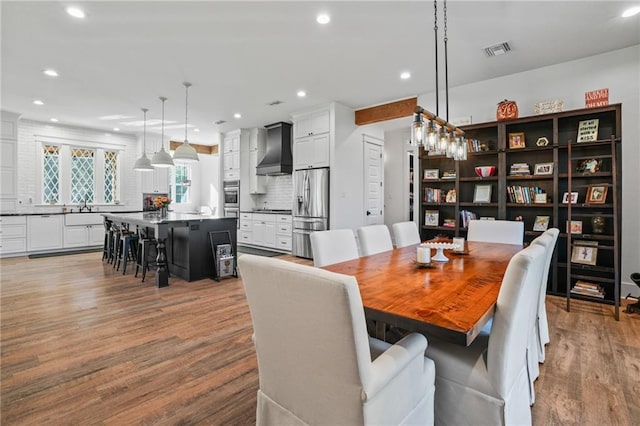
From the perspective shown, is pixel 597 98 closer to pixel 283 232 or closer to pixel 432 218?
pixel 432 218

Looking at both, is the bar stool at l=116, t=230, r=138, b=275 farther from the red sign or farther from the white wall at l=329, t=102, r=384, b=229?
the red sign

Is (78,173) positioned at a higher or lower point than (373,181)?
higher

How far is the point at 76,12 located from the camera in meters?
2.90

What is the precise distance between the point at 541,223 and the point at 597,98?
151 centimetres

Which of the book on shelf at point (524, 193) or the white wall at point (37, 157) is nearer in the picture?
the book on shelf at point (524, 193)

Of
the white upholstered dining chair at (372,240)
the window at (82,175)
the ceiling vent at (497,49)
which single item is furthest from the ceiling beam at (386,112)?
the window at (82,175)

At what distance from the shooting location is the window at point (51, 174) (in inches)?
270

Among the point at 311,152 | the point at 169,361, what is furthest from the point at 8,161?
the point at 169,361

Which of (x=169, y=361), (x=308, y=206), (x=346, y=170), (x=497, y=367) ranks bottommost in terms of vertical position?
(x=169, y=361)

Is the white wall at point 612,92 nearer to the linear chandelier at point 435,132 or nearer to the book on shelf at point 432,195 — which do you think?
→ the book on shelf at point 432,195

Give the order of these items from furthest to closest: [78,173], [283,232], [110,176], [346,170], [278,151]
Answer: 1. [110,176]
2. [78,173]
3. [278,151]
4. [283,232]
5. [346,170]

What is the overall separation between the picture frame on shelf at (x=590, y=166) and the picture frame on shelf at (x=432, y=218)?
167 centimetres

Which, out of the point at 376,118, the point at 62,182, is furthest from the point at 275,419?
the point at 62,182

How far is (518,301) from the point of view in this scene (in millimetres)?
1243
